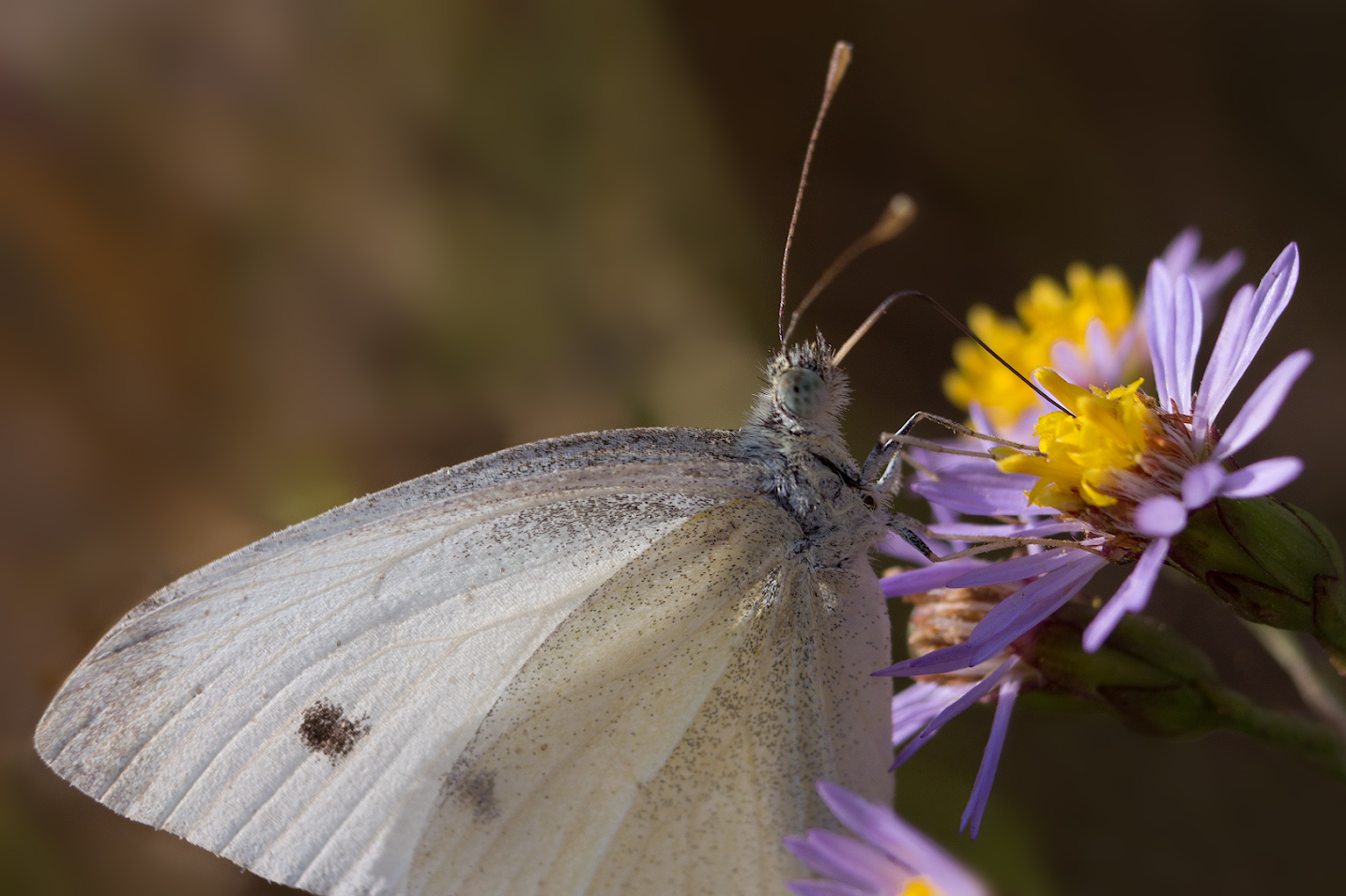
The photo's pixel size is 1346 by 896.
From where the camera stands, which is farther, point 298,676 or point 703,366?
point 703,366

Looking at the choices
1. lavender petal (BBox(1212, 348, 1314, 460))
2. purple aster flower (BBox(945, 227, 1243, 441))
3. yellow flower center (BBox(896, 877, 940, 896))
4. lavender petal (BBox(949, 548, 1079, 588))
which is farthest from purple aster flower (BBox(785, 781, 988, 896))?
purple aster flower (BBox(945, 227, 1243, 441))

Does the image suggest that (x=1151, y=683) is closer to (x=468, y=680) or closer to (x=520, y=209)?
(x=468, y=680)

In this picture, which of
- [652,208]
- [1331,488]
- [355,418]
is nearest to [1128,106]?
[1331,488]

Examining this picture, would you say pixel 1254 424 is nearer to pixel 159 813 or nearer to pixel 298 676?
pixel 298 676

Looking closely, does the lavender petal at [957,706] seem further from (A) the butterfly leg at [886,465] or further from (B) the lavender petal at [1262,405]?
(B) the lavender petal at [1262,405]

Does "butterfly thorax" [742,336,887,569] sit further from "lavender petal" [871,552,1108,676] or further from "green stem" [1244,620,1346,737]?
"green stem" [1244,620,1346,737]

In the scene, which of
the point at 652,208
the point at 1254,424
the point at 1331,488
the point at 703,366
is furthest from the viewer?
the point at 652,208

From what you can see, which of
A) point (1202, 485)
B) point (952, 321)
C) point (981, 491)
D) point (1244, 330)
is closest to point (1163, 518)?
point (1202, 485)

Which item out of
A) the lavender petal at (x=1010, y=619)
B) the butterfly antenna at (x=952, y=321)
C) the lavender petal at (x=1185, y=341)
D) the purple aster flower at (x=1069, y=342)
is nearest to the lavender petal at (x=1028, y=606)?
the lavender petal at (x=1010, y=619)

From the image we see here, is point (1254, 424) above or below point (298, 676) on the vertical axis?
above
